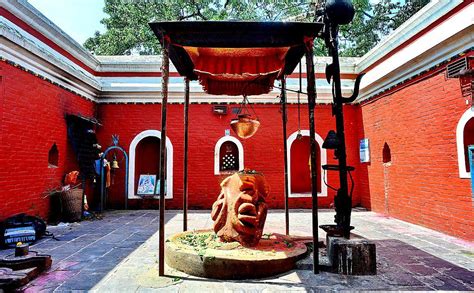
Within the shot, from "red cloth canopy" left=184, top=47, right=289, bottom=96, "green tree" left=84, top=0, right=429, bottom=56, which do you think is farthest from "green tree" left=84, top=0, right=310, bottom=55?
"red cloth canopy" left=184, top=47, right=289, bottom=96

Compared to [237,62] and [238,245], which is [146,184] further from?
[238,245]

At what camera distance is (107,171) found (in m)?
8.97

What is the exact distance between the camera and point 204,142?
9.61 metres

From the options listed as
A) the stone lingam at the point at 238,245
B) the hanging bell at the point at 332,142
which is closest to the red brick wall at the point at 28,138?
the stone lingam at the point at 238,245

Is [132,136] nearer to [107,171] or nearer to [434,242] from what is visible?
[107,171]

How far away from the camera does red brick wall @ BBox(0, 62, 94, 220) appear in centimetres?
566

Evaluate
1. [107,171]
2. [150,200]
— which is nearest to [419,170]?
[150,200]

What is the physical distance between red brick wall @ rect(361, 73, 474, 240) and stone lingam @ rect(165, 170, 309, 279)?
3.38 m

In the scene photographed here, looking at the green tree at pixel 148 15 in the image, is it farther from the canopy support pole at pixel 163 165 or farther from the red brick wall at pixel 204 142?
the canopy support pole at pixel 163 165

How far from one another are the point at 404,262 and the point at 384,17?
16.4 m

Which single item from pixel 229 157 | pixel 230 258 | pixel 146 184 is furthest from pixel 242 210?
pixel 146 184

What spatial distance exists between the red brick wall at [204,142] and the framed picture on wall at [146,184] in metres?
0.38

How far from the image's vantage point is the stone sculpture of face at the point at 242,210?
403 cm

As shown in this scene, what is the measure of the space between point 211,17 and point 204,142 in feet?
31.0
